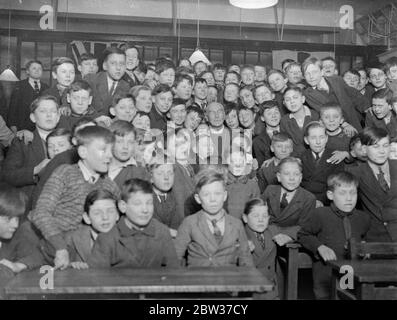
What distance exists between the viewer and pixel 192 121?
351 cm

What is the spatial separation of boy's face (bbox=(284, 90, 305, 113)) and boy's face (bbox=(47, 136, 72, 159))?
1710mm

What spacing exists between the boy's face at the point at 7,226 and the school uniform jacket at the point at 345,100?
244cm

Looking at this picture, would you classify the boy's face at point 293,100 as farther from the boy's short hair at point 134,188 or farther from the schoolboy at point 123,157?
the boy's short hair at point 134,188

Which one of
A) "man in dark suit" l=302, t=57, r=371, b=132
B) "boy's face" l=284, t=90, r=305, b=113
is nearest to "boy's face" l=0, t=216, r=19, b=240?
"boy's face" l=284, t=90, r=305, b=113

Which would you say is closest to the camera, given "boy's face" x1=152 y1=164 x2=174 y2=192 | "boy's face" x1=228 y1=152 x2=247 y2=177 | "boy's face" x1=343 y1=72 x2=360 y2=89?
"boy's face" x1=152 y1=164 x2=174 y2=192

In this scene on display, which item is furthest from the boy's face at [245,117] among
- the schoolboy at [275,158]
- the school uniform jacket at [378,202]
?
the school uniform jacket at [378,202]

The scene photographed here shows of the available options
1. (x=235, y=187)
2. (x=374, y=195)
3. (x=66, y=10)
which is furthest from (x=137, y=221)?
(x=66, y=10)

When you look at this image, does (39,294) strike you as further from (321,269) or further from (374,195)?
(374,195)

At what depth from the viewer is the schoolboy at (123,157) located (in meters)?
2.51

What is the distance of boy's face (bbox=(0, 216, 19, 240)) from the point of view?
217 centimetres

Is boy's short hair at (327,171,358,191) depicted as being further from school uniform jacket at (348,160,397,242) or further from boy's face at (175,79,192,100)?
boy's face at (175,79,192,100)

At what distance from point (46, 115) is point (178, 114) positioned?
3.33 ft

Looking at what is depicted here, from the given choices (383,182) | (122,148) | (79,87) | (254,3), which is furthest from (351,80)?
(122,148)
